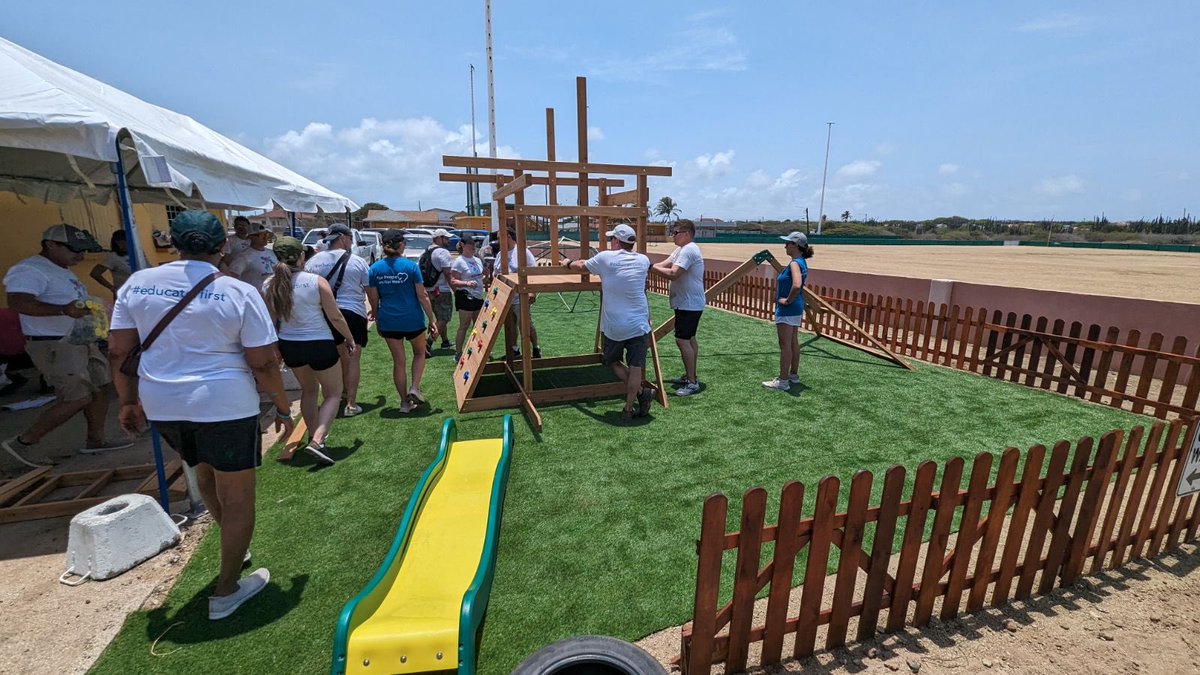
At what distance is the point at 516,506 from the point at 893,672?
241 cm

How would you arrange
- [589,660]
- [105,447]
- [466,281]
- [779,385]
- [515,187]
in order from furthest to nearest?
[466,281], [779,385], [515,187], [105,447], [589,660]

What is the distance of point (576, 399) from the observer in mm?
5941

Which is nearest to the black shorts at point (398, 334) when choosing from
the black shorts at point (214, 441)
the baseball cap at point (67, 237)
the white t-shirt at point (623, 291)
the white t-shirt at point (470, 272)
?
the white t-shirt at point (623, 291)

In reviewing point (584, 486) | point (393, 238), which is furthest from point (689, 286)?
point (393, 238)

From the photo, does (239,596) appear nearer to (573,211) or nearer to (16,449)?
(16,449)

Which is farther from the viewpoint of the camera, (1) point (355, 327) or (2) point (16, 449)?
(1) point (355, 327)

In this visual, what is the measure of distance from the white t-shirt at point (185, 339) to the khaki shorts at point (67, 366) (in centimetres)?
280

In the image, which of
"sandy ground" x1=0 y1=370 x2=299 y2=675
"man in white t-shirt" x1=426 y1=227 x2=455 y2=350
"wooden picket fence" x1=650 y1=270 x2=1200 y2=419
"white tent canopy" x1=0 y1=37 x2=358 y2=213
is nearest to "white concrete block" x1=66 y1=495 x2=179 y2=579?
"sandy ground" x1=0 y1=370 x2=299 y2=675

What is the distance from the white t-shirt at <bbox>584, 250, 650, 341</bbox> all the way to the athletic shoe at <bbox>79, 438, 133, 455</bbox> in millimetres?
4632

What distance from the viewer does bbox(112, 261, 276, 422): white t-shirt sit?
7.56 ft

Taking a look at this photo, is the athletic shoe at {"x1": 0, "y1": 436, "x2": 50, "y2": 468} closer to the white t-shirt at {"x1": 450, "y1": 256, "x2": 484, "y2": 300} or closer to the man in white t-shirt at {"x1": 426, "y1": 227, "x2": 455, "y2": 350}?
the man in white t-shirt at {"x1": 426, "y1": 227, "x2": 455, "y2": 350}

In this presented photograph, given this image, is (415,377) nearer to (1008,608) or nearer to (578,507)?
(578,507)

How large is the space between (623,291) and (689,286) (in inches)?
45.9

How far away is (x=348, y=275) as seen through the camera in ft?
Result: 16.8
